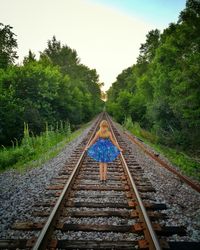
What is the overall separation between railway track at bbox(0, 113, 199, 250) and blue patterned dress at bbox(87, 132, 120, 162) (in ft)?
2.40

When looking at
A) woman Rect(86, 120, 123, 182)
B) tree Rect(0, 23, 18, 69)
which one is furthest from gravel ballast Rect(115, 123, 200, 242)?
tree Rect(0, 23, 18, 69)

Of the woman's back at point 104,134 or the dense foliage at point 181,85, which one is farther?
the dense foliage at point 181,85

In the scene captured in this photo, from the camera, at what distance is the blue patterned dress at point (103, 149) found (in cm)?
802

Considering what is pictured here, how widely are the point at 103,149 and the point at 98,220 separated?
10.1 feet

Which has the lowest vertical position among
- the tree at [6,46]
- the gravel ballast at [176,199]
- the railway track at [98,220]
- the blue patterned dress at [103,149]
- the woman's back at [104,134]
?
the gravel ballast at [176,199]

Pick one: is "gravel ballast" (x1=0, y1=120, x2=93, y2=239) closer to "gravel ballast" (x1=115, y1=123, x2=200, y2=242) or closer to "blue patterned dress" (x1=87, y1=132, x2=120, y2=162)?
"blue patterned dress" (x1=87, y1=132, x2=120, y2=162)

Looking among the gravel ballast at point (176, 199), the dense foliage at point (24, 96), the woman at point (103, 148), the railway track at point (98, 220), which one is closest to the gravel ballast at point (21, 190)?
the railway track at point (98, 220)

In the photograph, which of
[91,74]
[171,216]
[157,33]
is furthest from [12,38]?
[91,74]

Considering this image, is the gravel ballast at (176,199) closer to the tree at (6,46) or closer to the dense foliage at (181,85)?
the dense foliage at (181,85)

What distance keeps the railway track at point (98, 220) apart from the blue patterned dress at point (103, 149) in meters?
0.73

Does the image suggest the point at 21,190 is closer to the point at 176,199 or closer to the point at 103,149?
the point at 103,149

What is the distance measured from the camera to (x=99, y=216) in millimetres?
5375

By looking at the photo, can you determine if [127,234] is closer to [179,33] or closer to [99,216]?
[99,216]

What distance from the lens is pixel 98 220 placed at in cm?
520
